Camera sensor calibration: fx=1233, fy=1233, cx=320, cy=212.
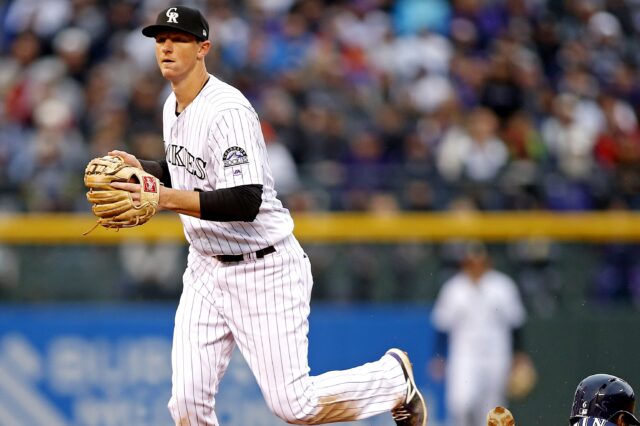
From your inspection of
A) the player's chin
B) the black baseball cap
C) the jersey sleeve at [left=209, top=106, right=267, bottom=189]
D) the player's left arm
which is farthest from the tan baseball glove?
the black baseball cap

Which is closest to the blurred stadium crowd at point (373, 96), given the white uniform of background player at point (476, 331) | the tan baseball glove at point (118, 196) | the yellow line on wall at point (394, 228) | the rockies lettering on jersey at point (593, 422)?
the yellow line on wall at point (394, 228)

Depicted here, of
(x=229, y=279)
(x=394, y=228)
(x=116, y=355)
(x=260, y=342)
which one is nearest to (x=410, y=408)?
(x=260, y=342)

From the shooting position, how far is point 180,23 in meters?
4.93

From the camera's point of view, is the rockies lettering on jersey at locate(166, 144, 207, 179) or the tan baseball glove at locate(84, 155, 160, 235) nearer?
the tan baseball glove at locate(84, 155, 160, 235)

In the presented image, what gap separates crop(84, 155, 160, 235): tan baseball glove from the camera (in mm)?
4738

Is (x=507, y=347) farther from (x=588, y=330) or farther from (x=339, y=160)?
(x=339, y=160)

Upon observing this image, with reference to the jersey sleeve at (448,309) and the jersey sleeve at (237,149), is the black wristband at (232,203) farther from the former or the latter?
the jersey sleeve at (448,309)

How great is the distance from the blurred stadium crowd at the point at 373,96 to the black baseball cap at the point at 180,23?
210 inches

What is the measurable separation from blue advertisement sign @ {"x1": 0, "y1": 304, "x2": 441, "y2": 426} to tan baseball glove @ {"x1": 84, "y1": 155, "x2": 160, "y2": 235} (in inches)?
208

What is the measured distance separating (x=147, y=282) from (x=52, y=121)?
233 centimetres

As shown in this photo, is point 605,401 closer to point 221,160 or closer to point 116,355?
point 221,160

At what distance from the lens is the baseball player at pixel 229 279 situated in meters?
4.99

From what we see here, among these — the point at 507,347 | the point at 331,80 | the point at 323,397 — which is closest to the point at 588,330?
the point at 507,347

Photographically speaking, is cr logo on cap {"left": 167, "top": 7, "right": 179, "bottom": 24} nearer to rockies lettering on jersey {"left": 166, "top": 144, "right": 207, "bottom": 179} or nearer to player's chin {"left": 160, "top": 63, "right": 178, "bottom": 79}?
player's chin {"left": 160, "top": 63, "right": 178, "bottom": 79}
